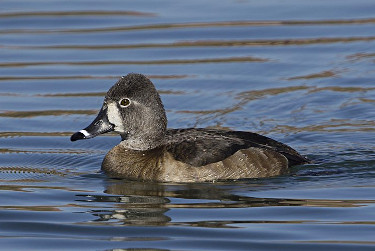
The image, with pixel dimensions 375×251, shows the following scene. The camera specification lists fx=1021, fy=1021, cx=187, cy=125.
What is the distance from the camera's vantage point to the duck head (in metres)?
10.7

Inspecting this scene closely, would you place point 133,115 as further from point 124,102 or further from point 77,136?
point 77,136

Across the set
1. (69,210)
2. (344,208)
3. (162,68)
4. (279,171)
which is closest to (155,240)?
(69,210)

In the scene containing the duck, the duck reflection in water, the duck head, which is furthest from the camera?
the duck head

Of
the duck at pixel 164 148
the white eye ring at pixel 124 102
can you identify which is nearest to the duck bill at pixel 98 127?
the duck at pixel 164 148

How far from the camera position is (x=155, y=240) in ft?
27.6

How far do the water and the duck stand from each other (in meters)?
0.17

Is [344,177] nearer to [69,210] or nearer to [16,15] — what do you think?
[69,210]

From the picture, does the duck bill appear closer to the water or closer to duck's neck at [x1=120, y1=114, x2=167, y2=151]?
duck's neck at [x1=120, y1=114, x2=167, y2=151]

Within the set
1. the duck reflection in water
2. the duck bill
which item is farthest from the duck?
the duck reflection in water

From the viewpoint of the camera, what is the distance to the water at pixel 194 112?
8750 millimetres

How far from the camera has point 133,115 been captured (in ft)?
35.2

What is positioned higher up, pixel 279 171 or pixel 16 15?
pixel 16 15

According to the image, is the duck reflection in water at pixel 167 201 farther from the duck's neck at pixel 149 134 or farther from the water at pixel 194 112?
the duck's neck at pixel 149 134

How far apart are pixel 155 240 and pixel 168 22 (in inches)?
376
